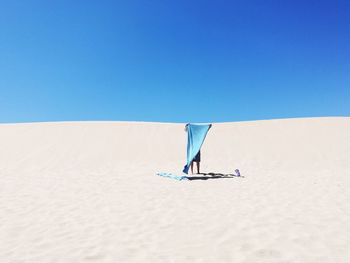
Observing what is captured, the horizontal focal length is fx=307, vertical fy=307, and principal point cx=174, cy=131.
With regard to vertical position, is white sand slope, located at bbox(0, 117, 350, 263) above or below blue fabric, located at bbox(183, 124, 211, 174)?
below

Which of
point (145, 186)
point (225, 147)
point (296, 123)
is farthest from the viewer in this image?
point (296, 123)

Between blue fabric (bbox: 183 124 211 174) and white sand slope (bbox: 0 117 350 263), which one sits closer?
white sand slope (bbox: 0 117 350 263)

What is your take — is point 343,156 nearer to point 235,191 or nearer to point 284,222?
point 235,191

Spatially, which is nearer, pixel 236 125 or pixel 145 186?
pixel 145 186

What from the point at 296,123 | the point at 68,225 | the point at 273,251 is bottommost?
the point at 273,251

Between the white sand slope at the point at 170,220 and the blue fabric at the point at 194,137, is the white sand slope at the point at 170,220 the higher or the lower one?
the lower one

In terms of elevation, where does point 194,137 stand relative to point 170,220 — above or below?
above

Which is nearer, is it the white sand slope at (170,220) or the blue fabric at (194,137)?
the white sand slope at (170,220)

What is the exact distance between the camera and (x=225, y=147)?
23.0 metres

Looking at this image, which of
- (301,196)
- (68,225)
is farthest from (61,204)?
(301,196)

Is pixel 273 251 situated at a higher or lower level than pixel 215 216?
lower

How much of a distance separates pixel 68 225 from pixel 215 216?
2.65m

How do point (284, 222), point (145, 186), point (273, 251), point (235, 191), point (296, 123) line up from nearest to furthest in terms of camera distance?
point (273, 251) → point (284, 222) → point (235, 191) → point (145, 186) → point (296, 123)

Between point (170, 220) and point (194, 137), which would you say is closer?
point (170, 220)
